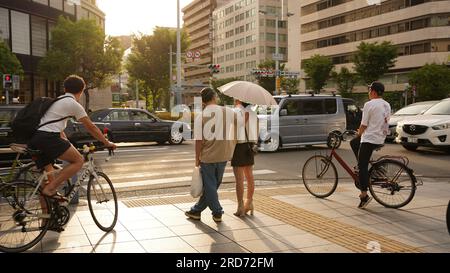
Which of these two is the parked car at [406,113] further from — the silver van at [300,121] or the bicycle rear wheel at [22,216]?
the bicycle rear wheel at [22,216]

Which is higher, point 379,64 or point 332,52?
point 332,52

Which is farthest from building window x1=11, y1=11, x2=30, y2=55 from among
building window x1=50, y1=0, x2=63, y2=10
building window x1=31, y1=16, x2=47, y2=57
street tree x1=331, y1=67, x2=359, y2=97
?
street tree x1=331, y1=67, x2=359, y2=97

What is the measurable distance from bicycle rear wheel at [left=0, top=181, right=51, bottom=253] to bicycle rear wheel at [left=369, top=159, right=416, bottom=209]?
4.53m

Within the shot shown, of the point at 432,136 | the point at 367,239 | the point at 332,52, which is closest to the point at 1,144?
the point at 367,239

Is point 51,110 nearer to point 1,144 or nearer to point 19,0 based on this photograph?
point 1,144

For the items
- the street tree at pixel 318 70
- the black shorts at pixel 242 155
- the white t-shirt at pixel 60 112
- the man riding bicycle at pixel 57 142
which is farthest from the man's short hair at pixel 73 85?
the street tree at pixel 318 70

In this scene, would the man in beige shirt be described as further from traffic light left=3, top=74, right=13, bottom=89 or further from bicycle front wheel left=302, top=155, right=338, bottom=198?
traffic light left=3, top=74, right=13, bottom=89

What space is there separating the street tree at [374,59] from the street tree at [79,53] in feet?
88.5

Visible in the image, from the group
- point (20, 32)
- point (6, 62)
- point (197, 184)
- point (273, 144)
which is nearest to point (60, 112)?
point (197, 184)

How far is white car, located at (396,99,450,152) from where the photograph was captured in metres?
13.3

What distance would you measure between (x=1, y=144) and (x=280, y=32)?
88262mm

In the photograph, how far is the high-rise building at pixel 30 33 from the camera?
28.6 m

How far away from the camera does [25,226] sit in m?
4.69

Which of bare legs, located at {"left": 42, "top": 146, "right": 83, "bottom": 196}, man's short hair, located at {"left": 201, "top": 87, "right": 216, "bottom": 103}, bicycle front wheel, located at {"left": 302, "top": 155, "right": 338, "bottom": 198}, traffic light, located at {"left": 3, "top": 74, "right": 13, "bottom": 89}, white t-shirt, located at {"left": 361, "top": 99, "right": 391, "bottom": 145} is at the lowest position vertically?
bicycle front wheel, located at {"left": 302, "top": 155, "right": 338, "bottom": 198}
